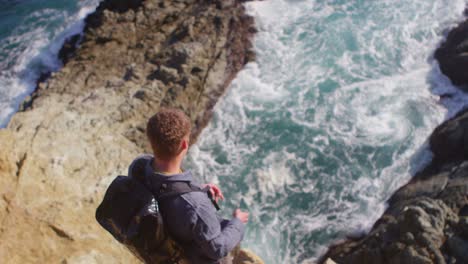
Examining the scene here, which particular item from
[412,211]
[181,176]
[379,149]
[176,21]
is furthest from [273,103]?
[181,176]

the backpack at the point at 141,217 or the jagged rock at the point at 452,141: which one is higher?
the backpack at the point at 141,217

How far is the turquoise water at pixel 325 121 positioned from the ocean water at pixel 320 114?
0.02 metres

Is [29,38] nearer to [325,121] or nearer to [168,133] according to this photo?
[325,121]

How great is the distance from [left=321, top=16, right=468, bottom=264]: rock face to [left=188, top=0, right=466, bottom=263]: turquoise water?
0.40 m

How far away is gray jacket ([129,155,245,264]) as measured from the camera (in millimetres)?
2551

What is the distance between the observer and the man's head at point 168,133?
8.21 ft

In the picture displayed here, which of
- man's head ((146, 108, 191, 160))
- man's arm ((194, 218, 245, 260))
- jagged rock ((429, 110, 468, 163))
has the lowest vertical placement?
jagged rock ((429, 110, 468, 163))

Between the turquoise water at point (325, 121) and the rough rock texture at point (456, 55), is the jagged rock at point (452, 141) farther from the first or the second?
the rough rock texture at point (456, 55)

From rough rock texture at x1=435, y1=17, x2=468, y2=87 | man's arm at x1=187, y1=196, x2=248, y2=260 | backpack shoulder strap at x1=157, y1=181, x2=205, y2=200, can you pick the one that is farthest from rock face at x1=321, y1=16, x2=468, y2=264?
backpack shoulder strap at x1=157, y1=181, x2=205, y2=200

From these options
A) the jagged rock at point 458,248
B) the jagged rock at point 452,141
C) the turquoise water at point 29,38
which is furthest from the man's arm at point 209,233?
the turquoise water at point 29,38

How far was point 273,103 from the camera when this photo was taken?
30.6 feet

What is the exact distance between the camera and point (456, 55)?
9.38 metres

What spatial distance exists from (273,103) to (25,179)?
221 inches

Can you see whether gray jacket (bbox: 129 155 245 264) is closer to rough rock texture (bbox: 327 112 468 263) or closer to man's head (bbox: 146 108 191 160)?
man's head (bbox: 146 108 191 160)
